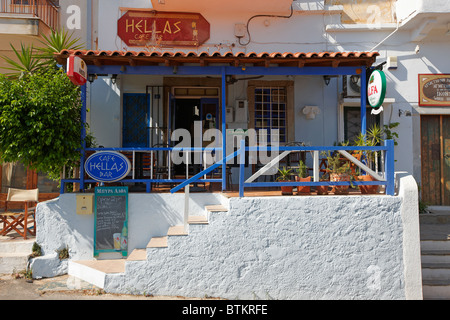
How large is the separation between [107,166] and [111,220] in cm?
97

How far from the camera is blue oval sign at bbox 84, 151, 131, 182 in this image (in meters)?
5.72

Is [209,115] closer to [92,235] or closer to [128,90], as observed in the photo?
[128,90]

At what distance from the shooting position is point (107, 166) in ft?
18.8

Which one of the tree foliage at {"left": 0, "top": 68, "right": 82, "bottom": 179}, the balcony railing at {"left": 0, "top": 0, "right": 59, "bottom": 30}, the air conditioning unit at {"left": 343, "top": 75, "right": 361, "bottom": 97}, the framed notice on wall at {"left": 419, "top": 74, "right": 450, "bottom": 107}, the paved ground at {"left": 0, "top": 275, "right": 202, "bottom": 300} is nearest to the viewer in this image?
the paved ground at {"left": 0, "top": 275, "right": 202, "bottom": 300}

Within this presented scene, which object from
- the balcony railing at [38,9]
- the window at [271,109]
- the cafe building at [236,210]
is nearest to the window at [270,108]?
the window at [271,109]

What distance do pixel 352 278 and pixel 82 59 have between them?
19.4 feet

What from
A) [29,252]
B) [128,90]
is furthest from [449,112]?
[29,252]

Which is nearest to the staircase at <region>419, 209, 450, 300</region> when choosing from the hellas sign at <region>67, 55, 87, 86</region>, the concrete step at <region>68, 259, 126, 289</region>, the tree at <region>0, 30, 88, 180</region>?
the concrete step at <region>68, 259, 126, 289</region>

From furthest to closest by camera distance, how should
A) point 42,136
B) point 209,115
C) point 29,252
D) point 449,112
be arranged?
point 209,115 → point 449,112 → point 29,252 → point 42,136

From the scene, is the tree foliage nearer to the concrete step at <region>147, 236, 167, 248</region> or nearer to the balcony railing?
the concrete step at <region>147, 236, 167, 248</region>

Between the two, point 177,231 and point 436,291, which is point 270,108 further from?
point 436,291

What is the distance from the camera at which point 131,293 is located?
495cm

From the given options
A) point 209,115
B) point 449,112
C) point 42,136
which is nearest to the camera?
point 42,136

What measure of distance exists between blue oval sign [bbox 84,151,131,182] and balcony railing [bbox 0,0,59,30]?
4805mm
